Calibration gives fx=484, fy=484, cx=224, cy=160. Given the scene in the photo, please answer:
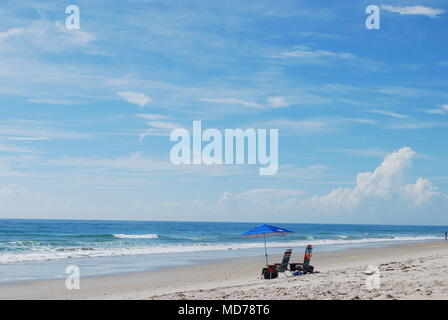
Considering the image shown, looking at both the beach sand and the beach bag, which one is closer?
the beach sand

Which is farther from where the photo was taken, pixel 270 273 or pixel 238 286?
pixel 270 273

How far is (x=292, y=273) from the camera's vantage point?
16953mm

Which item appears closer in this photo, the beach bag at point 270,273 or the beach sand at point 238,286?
the beach sand at point 238,286

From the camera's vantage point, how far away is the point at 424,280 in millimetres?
11984
